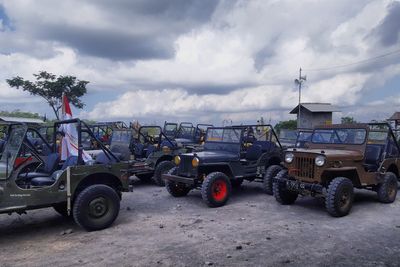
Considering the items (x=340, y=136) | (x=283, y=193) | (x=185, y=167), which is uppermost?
(x=340, y=136)

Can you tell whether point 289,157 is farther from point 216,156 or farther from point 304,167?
point 216,156

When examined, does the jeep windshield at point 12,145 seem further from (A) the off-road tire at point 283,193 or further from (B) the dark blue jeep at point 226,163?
(A) the off-road tire at point 283,193

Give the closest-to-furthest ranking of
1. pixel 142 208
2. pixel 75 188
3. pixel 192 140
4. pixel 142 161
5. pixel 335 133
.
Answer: pixel 75 188 < pixel 142 208 < pixel 335 133 < pixel 142 161 < pixel 192 140

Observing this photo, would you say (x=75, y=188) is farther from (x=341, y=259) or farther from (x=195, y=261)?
(x=341, y=259)

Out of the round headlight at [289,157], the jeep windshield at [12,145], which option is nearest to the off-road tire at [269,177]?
the round headlight at [289,157]

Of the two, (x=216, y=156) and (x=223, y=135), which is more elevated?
(x=223, y=135)

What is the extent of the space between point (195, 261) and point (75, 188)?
96.5 inches

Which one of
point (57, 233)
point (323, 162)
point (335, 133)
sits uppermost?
point (335, 133)

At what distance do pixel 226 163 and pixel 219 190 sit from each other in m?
0.72

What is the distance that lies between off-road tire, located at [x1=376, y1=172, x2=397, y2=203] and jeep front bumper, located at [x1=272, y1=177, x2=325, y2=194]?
1747 millimetres

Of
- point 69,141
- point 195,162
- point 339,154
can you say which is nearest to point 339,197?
point 339,154

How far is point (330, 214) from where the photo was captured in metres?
7.08

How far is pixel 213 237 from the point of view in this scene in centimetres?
585

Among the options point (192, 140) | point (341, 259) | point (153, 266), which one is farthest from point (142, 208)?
point (192, 140)
